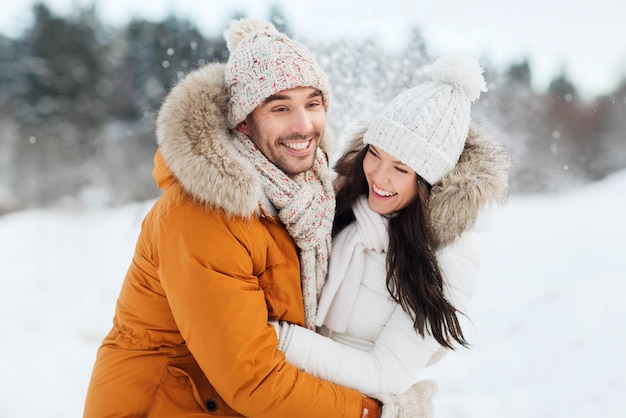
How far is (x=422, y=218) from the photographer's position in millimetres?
2082

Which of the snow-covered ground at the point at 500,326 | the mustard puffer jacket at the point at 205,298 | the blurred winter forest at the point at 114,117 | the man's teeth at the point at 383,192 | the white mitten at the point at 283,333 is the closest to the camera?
the mustard puffer jacket at the point at 205,298

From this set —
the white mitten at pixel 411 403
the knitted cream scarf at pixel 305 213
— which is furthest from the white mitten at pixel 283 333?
the white mitten at pixel 411 403

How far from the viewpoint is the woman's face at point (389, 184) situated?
210 cm

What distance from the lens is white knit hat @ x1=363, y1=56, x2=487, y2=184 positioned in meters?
2.02

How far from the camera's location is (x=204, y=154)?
172 centimetres

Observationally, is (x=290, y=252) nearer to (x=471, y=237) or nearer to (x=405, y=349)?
(x=405, y=349)

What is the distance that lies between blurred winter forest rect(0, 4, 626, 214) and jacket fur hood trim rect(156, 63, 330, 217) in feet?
18.7

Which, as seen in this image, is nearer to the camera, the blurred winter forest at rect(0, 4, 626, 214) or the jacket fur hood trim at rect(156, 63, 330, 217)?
the jacket fur hood trim at rect(156, 63, 330, 217)

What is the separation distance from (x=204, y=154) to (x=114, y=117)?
18893 millimetres

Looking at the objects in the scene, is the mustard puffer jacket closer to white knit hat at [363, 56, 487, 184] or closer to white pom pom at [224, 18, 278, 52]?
white pom pom at [224, 18, 278, 52]

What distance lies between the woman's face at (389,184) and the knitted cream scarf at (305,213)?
0.19m

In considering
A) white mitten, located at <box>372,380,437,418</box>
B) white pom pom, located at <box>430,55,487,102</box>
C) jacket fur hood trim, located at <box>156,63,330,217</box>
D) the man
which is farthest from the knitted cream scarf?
white pom pom, located at <box>430,55,487,102</box>

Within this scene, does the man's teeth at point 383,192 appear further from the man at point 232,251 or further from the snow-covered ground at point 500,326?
the snow-covered ground at point 500,326

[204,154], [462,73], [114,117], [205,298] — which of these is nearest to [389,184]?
[462,73]
